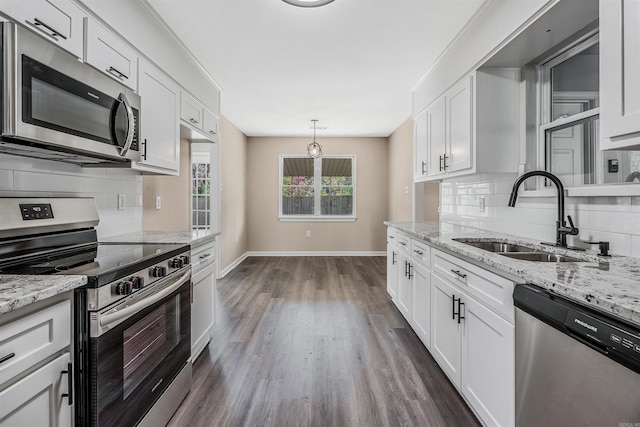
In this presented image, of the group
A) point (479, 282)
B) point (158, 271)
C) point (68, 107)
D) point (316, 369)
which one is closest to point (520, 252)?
point (479, 282)

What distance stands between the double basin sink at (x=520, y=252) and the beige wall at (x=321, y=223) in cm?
459

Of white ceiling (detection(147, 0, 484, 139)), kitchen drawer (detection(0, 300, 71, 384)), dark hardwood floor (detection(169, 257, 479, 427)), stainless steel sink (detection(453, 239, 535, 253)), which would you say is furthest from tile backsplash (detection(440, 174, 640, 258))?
kitchen drawer (detection(0, 300, 71, 384))

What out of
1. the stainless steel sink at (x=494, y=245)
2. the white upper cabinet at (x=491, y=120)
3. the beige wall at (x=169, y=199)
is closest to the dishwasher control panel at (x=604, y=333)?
the stainless steel sink at (x=494, y=245)

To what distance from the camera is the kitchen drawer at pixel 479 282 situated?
4.62 feet

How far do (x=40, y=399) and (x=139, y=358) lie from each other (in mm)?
474

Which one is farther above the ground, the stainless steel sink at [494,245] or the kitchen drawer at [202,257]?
the stainless steel sink at [494,245]

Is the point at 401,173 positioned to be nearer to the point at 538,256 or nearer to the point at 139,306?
the point at 538,256

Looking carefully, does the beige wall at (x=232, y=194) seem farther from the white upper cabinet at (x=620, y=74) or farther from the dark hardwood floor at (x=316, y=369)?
the white upper cabinet at (x=620, y=74)

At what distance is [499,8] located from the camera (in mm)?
2035

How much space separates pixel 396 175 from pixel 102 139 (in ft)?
16.9

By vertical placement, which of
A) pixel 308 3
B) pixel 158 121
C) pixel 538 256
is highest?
pixel 308 3

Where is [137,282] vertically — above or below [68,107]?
below

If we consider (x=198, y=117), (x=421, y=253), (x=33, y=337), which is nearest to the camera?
(x=33, y=337)

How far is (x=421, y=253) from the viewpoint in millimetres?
2619
